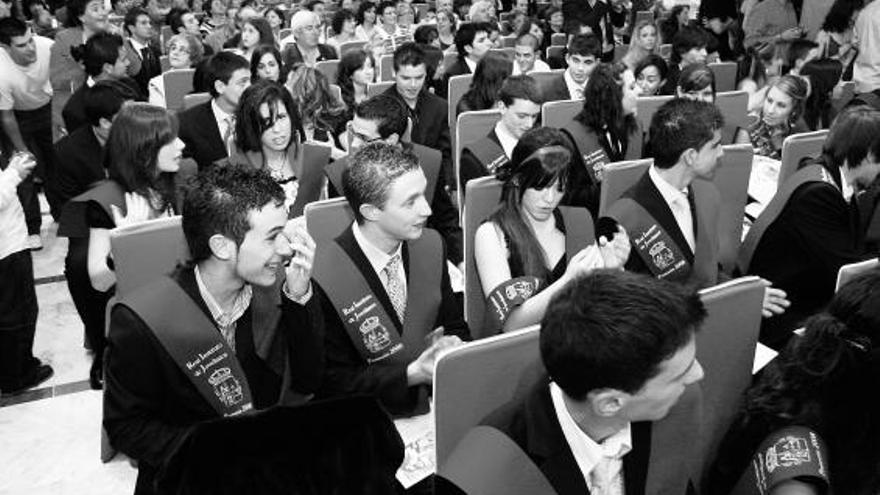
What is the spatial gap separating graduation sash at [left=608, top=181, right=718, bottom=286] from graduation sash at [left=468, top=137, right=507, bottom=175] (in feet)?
2.99

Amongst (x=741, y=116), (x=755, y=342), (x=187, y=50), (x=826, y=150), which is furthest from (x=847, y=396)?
(x=187, y=50)

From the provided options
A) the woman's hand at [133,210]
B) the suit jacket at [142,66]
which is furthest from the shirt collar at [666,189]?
the suit jacket at [142,66]

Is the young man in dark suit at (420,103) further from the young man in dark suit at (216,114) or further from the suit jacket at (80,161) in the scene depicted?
the suit jacket at (80,161)

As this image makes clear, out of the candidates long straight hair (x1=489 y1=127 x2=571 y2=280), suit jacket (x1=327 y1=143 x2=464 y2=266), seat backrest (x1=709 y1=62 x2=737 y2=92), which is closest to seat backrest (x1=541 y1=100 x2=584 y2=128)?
suit jacket (x1=327 y1=143 x2=464 y2=266)

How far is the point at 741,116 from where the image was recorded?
4438mm

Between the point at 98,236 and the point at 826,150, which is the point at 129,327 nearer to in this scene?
the point at 98,236

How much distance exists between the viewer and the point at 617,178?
3.07 m

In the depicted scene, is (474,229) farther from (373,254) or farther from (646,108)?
(646,108)

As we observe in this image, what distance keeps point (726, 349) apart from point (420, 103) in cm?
308

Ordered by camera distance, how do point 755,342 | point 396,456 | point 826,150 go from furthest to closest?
point 826,150, point 755,342, point 396,456

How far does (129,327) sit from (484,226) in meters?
1.07

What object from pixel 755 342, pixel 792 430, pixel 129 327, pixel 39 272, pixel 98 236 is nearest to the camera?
pixel 792 430

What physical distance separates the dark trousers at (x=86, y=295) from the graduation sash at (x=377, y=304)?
102 centimetres

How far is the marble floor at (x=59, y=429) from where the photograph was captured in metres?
1.92
